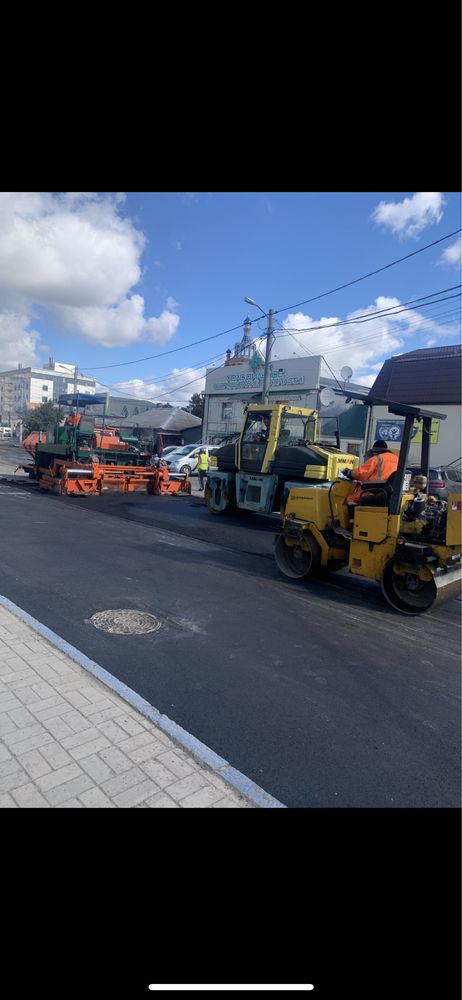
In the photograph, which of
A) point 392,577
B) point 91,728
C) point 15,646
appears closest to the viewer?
point 91,728

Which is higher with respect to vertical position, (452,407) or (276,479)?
(452,407)

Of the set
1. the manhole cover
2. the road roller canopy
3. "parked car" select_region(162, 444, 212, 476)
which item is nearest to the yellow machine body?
the road roller canopy

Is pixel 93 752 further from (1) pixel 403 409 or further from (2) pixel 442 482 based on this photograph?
(2) pixel 442 482

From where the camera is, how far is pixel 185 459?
915 inches

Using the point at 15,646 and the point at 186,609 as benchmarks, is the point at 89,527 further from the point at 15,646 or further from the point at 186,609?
the point at 15,646

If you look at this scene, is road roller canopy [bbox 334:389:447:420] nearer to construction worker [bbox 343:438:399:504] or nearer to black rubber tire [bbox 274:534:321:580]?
construction worker [bbox 343:438:399:504]

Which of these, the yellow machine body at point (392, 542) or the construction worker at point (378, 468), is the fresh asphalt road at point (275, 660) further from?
the construction worker at point (378, 468)

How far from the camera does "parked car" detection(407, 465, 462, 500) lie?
606 cm

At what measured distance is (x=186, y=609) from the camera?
18.0 ft

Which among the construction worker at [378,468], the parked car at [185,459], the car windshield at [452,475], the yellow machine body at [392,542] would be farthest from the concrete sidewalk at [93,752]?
the parked car at [185,459]
